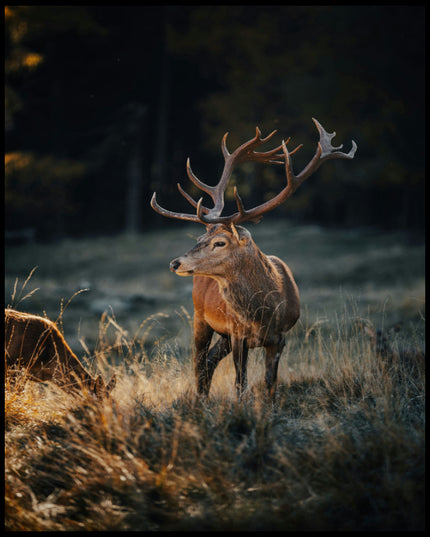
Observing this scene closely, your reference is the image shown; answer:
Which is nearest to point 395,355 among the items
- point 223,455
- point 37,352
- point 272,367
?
point 272,367

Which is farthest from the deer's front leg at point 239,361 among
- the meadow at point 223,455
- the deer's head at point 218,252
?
the deer's head at point 218,252

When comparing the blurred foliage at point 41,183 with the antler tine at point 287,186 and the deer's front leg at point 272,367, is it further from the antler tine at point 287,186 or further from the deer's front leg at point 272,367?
the deer's front leg at point 272,367

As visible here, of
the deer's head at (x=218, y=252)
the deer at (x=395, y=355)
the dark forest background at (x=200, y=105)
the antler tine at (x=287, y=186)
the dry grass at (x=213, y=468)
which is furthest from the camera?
the dark forest background at (x=200, y=105)

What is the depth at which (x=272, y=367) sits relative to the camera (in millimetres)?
4641

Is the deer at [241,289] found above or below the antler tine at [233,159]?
below

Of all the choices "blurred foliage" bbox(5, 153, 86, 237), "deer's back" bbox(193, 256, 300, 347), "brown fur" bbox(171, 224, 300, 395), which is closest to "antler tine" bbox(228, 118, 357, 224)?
"brown fur" bbox(171, 224, 300, 395)

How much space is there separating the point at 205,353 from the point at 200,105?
16470 mm

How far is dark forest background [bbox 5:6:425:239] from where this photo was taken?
16.0m

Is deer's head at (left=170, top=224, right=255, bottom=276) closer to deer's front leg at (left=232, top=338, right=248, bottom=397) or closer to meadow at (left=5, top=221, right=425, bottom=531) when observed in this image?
deer's front leg at (left=232, top=338, right=248, bottom=397)

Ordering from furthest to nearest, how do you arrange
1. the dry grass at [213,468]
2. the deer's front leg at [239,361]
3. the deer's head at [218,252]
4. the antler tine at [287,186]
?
the antler tine at [287,186], the deer's front leg at [239,361], the deer's head at [218,252], the dry grass at [213,468]

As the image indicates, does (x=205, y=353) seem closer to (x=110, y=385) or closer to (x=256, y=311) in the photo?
(x=256, y=311)

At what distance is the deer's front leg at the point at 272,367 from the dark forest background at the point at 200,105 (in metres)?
10.8

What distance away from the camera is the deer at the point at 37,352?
193 inches

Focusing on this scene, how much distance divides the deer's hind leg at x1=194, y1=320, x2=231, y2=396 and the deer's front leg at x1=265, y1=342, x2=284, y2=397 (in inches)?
20.1
